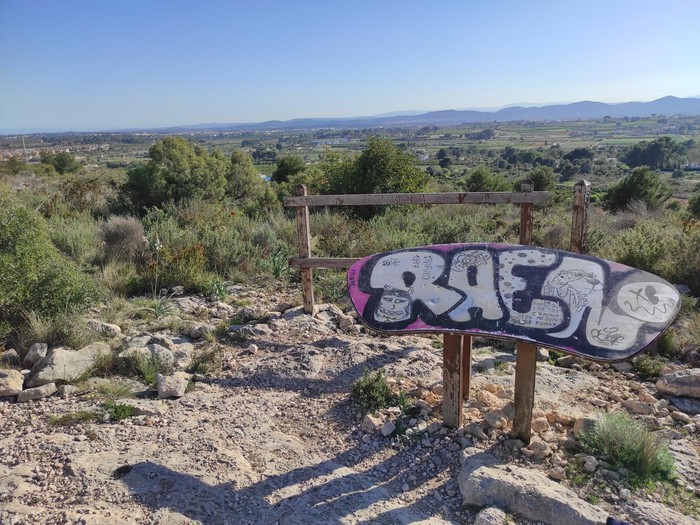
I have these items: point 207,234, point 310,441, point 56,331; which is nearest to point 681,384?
point 310,441

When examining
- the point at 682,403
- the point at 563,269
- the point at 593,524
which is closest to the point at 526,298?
the point at 563,269

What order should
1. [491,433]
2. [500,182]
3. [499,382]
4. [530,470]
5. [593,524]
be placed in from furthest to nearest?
[500,182], [499,382], [491,433], [530,470], [593,524]

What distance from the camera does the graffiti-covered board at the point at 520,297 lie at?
2.94m

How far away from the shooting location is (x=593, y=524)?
2.76 meters

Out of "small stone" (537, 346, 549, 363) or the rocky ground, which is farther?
"small stone" (537, 346, 549, 363)

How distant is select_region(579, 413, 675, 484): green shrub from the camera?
10.4ft

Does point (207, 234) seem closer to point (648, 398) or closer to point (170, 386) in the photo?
point (170, 386)

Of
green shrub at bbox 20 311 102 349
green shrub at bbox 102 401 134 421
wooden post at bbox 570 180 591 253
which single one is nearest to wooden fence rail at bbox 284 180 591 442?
wooden post at bbox 570 180 591 253

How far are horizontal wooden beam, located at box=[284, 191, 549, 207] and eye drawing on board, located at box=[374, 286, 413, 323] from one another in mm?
2034

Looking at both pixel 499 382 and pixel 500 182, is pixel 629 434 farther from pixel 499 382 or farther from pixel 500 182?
pixel 500 182

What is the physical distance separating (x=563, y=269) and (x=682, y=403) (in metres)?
1.94

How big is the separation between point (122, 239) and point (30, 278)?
11.4ft

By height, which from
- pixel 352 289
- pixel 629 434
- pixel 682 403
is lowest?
pixel 682 403

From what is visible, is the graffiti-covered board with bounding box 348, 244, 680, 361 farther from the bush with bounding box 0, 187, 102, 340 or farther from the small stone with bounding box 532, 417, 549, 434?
the bush with bounding box 0, 187, 102, 340
